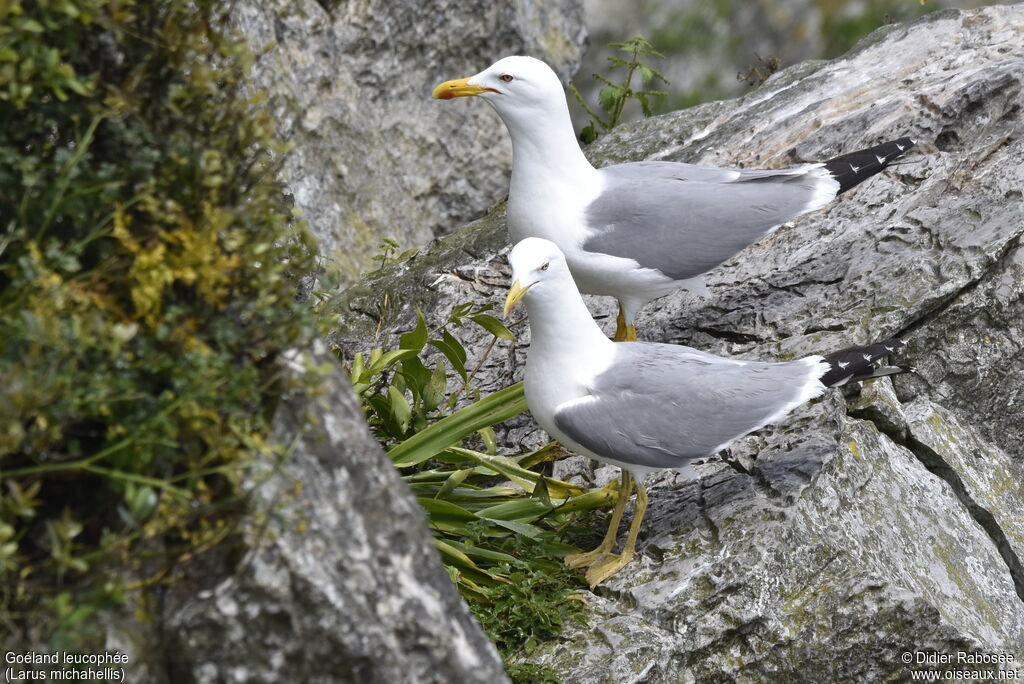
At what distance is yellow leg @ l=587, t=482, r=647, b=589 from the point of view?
12.4ft

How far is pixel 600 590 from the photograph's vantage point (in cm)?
375

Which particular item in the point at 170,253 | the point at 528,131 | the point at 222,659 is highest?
the point at 170,253

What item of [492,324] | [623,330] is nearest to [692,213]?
[623,330]

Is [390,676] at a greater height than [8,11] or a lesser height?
lesser

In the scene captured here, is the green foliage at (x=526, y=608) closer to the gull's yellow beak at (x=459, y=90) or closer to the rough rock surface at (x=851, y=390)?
the rough rock surface at (x=851, y=390)

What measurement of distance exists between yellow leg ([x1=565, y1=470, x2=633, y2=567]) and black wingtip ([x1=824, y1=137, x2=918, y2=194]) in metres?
1.70

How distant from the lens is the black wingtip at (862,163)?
183 inches

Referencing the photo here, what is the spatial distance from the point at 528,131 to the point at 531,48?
2.02m

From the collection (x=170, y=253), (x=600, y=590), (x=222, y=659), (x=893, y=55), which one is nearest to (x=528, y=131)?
(x=600, y=590)

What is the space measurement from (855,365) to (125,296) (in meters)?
2.50

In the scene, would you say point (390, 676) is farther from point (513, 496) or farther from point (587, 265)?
point (587, 265)

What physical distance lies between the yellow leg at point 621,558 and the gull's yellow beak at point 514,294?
2.57ft

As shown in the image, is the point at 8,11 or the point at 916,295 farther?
the point at 916,295

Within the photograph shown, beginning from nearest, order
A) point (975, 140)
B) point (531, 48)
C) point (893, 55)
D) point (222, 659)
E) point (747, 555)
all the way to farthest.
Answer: point (222, 659) → point (747, 555) → point (975, 140) → point (893, 55) → point (531, 48)
